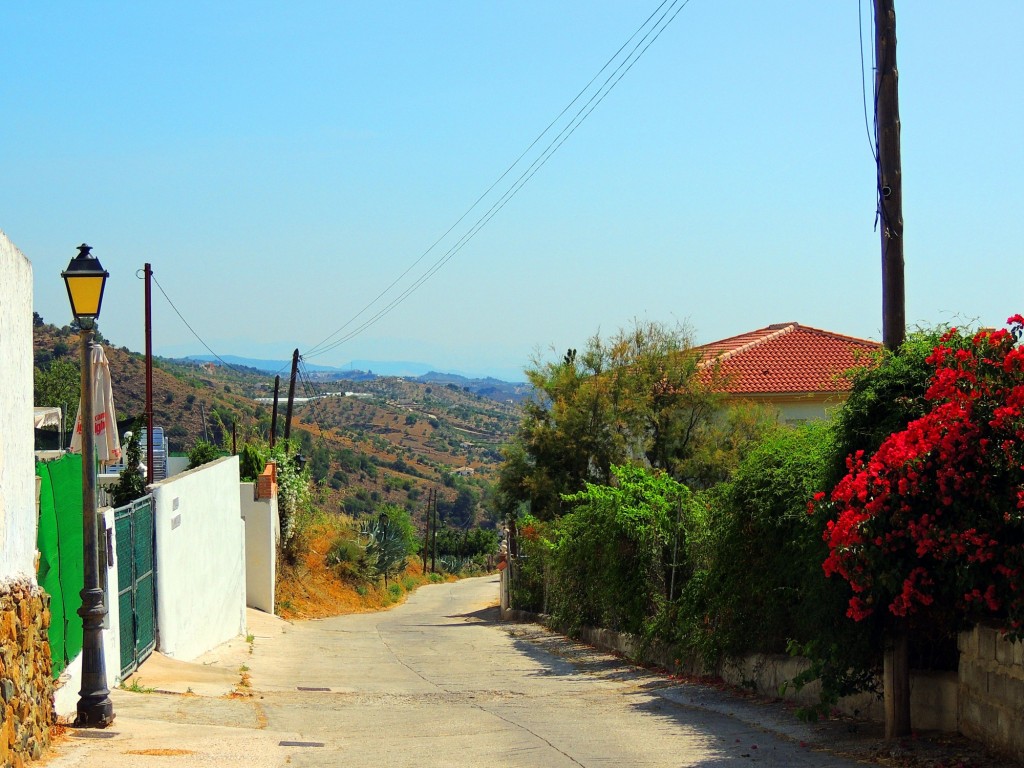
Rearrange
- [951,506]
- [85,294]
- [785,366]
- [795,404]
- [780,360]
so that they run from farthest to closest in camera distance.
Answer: [780,360] → [785,366] → [795,404] → [85,294] → [951,506]

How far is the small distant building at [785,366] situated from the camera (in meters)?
36.6

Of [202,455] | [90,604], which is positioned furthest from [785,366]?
[90,604]

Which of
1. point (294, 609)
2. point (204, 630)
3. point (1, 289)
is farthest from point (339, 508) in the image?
point (1, 289)

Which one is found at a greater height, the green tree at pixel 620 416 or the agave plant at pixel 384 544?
the green tree at pixel 620 416

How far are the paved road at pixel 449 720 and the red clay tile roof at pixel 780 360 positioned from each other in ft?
62.0

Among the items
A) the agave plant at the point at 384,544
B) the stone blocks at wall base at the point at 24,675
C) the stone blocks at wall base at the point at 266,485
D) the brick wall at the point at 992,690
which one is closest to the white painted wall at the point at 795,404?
the agave plant at the point at 384,544

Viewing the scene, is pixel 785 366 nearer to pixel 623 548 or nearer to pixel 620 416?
pixel 620 416

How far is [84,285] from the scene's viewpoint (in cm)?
1027

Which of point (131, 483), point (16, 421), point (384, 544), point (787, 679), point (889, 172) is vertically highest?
point (889, 172)

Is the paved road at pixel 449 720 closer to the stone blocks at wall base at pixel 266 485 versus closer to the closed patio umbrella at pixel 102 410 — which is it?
the closed patio umbrella at pixel 102 410

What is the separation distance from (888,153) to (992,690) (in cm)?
649

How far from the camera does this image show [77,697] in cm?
1062

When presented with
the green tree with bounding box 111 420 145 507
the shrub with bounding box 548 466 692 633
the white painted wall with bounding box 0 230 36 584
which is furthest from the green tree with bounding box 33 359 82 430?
the white painted wall with bounding box 0 230 36 584

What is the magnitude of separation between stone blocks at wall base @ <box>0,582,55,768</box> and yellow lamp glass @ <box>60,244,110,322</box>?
2709 millimetres
